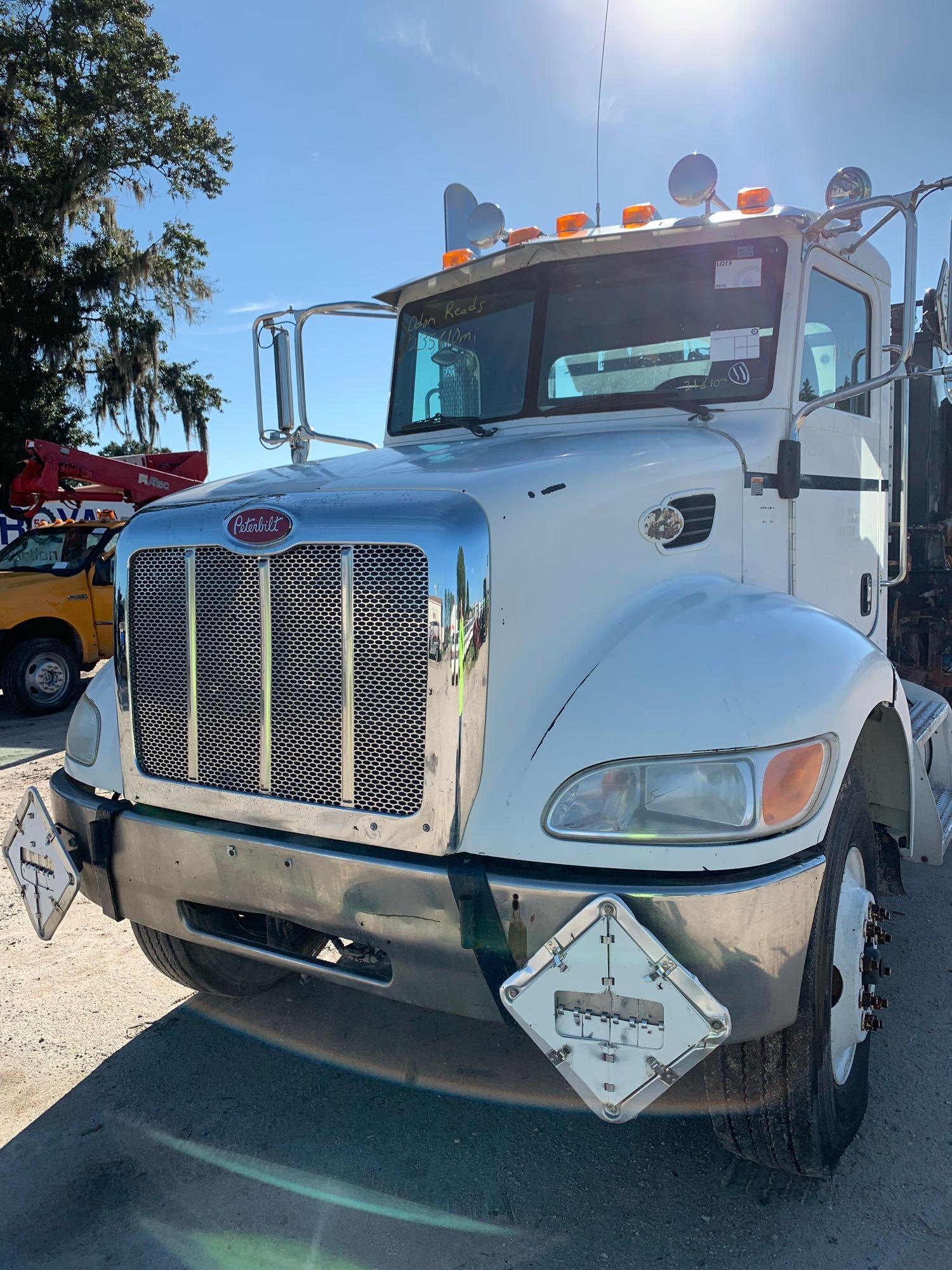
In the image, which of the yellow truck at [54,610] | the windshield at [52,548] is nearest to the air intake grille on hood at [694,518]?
the yellow truck at [54,610]

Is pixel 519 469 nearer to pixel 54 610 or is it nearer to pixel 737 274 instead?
pixel 737 274

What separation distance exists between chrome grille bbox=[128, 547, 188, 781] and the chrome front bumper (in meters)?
0.18

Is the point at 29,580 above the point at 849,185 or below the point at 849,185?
below

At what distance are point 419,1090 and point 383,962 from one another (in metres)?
0.84

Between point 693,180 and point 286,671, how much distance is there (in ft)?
7.51

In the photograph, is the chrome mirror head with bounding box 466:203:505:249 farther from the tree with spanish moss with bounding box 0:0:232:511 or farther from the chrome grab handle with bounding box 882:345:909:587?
the tree with spanish moss with bounding box 0:0:232:511

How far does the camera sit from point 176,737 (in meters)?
2.62

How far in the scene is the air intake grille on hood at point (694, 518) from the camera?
2.69m

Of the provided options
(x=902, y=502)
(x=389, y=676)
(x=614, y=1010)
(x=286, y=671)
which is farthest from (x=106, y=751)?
(x=902, y=502)

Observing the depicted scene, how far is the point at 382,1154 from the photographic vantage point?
2660 millimetres

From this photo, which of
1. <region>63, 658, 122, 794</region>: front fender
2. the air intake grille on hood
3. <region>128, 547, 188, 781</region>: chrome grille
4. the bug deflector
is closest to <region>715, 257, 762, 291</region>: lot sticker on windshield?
the air intake grille on hood

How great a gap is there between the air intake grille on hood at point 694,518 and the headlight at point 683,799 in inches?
32.4

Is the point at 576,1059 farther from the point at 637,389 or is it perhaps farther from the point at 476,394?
the point at 476,394

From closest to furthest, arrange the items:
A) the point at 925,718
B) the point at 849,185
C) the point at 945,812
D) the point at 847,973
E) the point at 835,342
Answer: the point at 847,973 → the point at 849,185 → the point at 945,812 → the point at 835,342 → the point at 925,718
